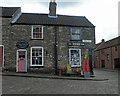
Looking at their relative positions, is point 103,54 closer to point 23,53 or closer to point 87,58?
point 87,58

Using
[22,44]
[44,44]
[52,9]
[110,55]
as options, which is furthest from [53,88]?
[110,55]

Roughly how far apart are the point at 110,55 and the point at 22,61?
907 inches

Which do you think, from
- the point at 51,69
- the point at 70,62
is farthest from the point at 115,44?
the point at 51,69

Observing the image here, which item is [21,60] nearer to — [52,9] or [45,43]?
[45,43]

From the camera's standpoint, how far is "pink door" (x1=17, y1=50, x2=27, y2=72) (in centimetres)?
1358

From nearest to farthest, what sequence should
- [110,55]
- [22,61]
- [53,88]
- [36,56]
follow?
[53,88], [22,61], [36,56], [110,55]

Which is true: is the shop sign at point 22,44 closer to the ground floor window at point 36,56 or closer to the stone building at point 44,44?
the stone building at point 44,44

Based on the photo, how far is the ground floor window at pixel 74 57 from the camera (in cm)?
1434

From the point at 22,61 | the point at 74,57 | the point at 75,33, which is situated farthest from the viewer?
the point at 75,33

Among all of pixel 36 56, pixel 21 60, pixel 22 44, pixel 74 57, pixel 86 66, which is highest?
pixel 22 44

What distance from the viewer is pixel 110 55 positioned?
29.3 m

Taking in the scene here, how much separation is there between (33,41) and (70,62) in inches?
201

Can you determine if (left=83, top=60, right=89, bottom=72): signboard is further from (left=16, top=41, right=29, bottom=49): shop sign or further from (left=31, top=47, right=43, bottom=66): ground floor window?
(left=16, top=41, right=29, bottom=49): shop sign

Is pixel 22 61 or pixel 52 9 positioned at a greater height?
pixel 52 9
